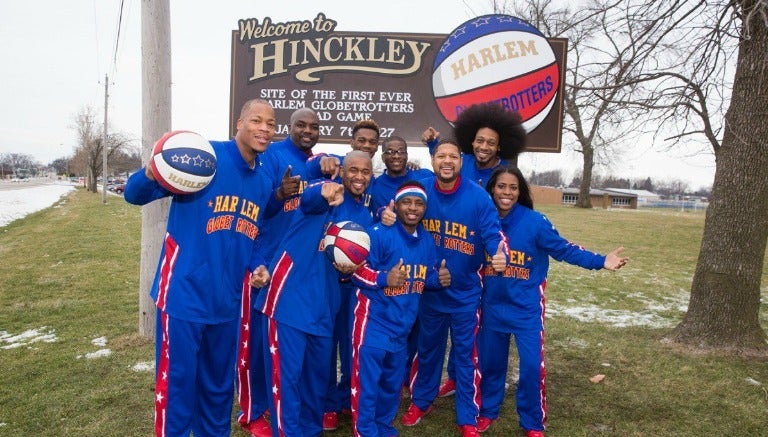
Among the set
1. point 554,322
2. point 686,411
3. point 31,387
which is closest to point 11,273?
point 31,387

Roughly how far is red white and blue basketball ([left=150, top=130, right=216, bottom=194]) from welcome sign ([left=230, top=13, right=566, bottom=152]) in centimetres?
331

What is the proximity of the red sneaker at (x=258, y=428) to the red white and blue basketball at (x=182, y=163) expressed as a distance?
6.27 feet

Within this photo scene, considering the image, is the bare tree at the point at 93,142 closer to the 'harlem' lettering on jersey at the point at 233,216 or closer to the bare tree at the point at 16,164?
the 'harlem' lettering on jersey at the point at 233,216

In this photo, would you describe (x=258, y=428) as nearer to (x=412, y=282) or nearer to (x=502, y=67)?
(x=412, y=282)

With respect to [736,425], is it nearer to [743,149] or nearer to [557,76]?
[743,149]

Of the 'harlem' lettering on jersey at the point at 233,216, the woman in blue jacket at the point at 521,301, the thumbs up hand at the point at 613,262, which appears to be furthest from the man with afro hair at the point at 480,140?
the 'harlem' lettering on jersey at the point at 233,216

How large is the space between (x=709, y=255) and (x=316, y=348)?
4.60 metres

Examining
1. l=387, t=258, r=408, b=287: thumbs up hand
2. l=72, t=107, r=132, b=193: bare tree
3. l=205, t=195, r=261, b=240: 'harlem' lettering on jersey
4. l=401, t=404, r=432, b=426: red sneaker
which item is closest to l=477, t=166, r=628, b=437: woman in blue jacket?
l=401, t=404, r=432, b=426: red sneaker

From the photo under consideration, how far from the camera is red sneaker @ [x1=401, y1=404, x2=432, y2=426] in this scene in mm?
3951

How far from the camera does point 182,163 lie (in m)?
2.72

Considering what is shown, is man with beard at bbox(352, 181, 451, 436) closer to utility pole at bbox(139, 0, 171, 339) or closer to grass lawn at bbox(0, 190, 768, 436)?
grass lawn at bbox(0, 190, 768, 436)

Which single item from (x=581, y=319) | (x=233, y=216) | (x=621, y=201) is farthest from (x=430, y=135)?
(x=621, y=201)

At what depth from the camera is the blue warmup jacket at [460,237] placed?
3768 mm

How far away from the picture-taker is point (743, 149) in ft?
17.7
